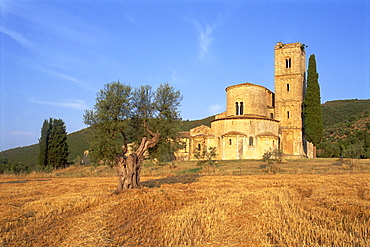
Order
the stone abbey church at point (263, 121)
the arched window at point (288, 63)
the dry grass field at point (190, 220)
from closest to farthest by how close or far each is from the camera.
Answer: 1. the dry grass field at point (190, 220)
2. the stone abbey church at point (263, 121)
3. the arched window at point (288, 63)

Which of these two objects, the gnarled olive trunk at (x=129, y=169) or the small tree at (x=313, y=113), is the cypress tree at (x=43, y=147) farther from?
the small tree at (x=313, y=113)

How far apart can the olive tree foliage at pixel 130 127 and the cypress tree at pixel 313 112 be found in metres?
38.5

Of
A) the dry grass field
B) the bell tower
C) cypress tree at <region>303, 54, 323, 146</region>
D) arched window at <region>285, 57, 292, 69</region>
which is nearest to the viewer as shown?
the dry grass field

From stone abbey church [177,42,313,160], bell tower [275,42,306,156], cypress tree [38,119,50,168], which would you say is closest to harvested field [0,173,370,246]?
stone abbey church [177,42,313,160]

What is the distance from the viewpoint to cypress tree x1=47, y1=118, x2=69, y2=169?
52.5 metres

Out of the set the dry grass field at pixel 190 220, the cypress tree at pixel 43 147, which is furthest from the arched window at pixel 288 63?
the dry grass field at pixel 190 220

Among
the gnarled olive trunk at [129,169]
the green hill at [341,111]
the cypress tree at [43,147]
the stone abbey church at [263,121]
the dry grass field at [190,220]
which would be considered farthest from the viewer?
the green hill at [341,111]

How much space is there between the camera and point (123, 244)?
779 cm

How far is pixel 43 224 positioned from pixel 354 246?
8136 mm

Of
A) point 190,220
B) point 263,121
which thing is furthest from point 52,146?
point 190,220

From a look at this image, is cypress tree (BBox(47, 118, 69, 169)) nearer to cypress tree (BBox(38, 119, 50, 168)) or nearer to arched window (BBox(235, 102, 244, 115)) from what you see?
cypress tree (BBox(38, 119, 50, 168))

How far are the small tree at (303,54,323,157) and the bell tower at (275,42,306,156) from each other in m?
1.30

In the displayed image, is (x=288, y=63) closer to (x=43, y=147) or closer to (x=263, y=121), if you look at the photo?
(x=263, y=121)

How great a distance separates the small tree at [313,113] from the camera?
52969mm
